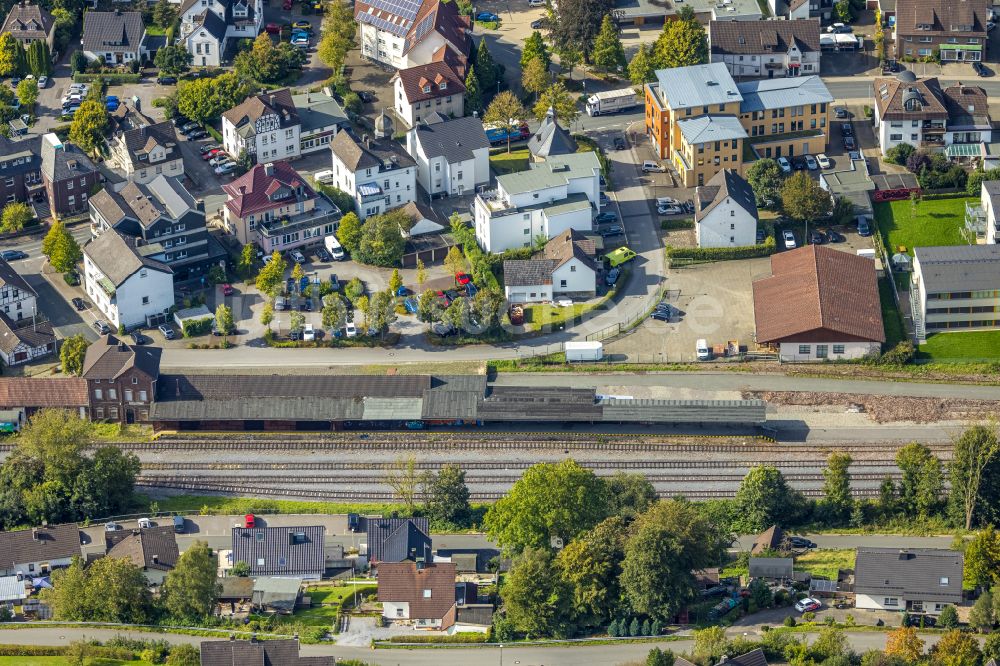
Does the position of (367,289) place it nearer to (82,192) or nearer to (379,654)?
(82,192)

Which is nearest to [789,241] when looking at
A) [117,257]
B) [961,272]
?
[961,272]

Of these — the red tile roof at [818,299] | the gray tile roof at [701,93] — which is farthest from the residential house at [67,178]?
the red tile roof at [818,299]

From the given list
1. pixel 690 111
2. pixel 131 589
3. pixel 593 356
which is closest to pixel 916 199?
pixel 690 111

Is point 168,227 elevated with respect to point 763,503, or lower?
elevated

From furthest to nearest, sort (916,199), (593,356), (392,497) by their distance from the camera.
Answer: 1. (916,199)
2. (593,356)
3. (392,497)

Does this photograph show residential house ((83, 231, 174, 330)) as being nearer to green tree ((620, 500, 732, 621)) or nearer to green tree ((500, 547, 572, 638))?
green tree ((500, 547, 572, 638))

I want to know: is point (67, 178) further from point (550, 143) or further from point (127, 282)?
point (550, 143)
